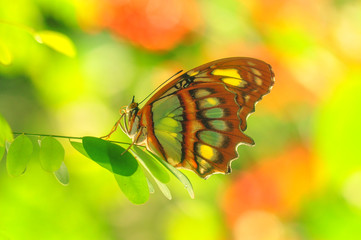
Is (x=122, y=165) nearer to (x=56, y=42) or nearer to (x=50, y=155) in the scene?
(x=50, y=155)

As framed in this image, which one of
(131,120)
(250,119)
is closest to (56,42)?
(131,120)

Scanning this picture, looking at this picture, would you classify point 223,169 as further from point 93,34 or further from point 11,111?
point 11,111

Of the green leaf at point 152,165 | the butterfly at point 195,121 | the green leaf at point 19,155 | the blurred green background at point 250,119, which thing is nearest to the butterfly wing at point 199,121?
the butterfly at point 195,121

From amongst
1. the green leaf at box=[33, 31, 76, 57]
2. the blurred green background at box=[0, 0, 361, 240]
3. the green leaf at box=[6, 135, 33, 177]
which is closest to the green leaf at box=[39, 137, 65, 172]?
the green leaf at box=[6, 135, 33, 177]

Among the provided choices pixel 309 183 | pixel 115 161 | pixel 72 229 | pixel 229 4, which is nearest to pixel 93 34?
pixel 229 4

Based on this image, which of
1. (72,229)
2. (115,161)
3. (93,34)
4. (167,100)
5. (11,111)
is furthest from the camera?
(11,111)

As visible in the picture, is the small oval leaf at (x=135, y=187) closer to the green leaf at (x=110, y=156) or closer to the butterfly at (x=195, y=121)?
the green leaf at (x=110, y=156)

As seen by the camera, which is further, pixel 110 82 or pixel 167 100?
pixel 110 82
